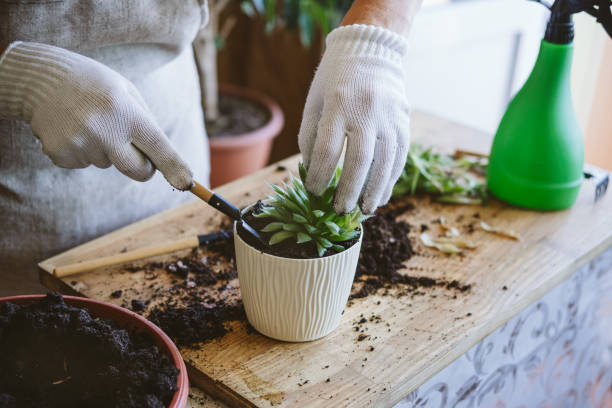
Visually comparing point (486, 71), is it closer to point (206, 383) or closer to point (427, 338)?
point (427, 338)

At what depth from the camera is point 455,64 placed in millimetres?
2984

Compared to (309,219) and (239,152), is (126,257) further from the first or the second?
(239,152)

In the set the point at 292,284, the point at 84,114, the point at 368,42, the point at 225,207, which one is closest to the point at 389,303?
the point at 292,284

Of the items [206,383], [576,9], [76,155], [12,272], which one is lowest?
[12,272]

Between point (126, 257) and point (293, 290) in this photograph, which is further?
point (126, 257)

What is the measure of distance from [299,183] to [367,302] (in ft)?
0.80

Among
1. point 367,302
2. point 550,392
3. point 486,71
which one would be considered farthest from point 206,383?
point 486,71

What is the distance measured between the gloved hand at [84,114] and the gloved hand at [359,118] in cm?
21

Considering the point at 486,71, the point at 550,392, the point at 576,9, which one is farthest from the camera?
the point at 486,71

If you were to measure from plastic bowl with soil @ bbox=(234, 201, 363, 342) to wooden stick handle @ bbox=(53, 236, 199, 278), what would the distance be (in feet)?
0.76

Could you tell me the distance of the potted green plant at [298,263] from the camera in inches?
34.9

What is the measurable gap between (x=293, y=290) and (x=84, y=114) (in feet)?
1.35

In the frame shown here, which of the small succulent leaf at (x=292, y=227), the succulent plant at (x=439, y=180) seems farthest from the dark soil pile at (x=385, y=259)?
the small succulent leaf at (x=292, y=227)

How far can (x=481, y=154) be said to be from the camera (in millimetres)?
1513
